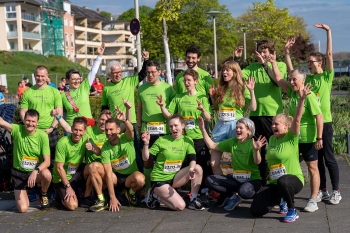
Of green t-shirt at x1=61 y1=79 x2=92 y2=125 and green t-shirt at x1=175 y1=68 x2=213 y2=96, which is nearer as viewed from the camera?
green t-shirt at x1=175 y1=68 x2=213 y2=96

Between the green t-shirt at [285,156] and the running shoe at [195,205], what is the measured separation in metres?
1.01

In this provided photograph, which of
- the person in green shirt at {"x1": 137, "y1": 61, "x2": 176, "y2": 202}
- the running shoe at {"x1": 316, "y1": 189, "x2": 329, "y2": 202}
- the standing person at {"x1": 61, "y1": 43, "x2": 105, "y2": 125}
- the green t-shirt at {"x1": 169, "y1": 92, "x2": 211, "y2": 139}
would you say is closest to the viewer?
the running shoe at {"x1": 316, "y1": 189, "x2": 329, "y2": 202}

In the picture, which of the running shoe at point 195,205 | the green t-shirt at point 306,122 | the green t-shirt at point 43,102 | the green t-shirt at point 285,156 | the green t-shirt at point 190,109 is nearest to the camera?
the green t-shirt at point 285,156

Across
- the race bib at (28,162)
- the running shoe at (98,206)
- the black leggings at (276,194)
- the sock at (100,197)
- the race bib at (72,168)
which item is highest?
the race bib at (28,162)

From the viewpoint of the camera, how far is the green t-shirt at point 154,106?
26.8 feet

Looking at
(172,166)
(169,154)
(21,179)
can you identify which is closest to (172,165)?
(172,166)

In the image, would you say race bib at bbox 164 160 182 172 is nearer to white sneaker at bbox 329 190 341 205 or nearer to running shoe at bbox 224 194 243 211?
running shoe at bbox 224 194 243 211

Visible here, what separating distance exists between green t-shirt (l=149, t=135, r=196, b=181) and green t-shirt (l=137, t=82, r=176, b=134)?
0.45m

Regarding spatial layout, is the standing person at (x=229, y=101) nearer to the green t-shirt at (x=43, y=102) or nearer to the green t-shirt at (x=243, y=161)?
the green t-shirt at (x=243, y=161)

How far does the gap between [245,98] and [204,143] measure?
86 cm

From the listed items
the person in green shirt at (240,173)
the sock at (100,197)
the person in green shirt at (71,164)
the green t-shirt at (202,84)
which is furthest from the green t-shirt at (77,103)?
the person in green shirt at (240,173)

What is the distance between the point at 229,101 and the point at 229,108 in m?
0.10

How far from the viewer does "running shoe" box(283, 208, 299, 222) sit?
6688 mm

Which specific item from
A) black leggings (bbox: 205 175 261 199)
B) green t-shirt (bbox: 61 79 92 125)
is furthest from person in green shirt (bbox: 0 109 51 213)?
black leggings (bbox: 205 175 261 199)
